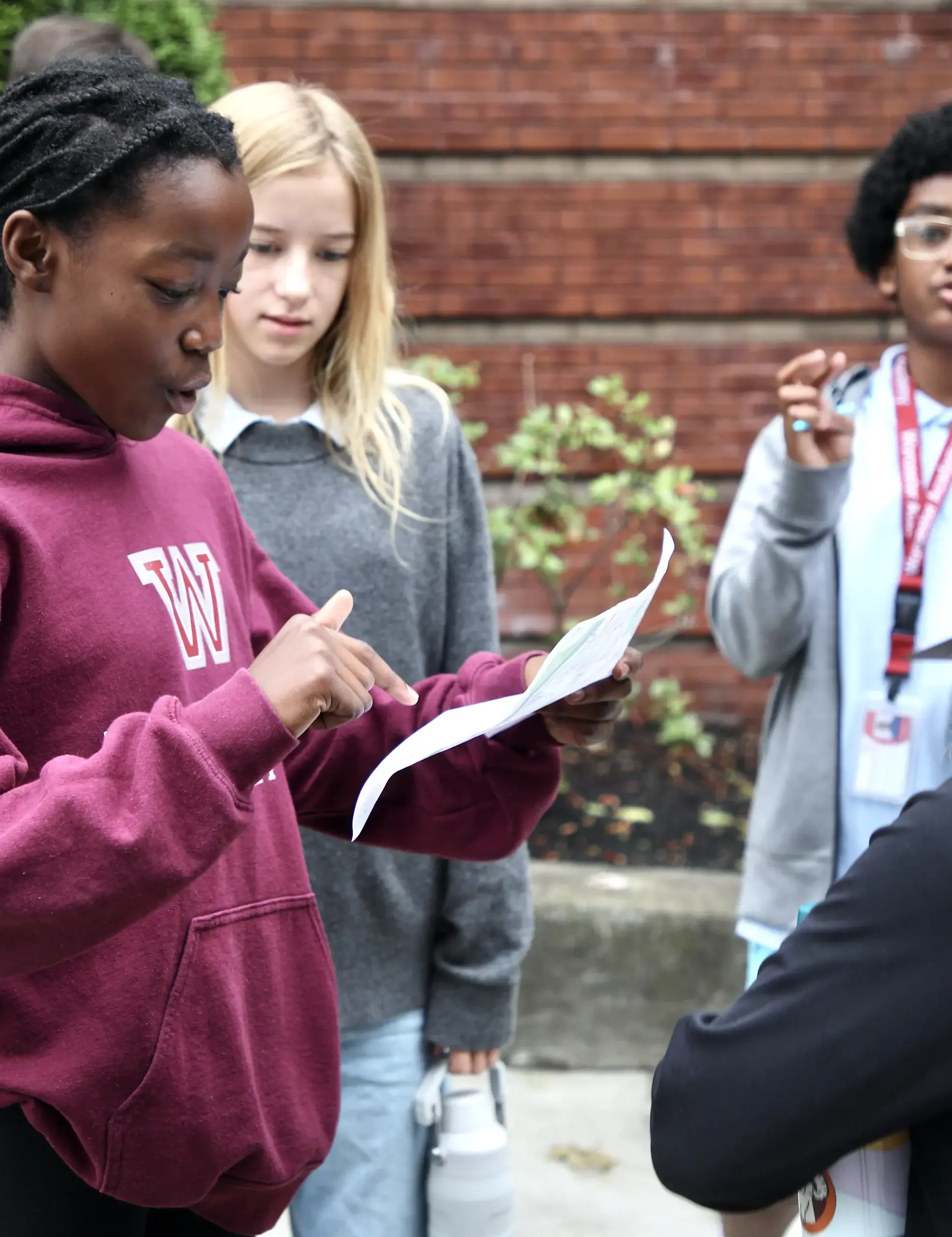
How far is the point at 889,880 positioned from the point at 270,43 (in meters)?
4.79

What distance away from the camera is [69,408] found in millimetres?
1416

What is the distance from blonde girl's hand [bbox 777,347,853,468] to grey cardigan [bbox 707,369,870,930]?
0.03 m

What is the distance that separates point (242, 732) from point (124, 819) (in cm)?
12

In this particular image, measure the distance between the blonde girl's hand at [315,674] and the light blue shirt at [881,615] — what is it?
3.89 feet

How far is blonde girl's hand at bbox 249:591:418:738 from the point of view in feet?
4.27

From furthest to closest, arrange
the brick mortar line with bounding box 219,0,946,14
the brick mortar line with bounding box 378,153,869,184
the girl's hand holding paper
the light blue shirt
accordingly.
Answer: the brick mortar line with bounding box 378,153,869,184 → the brick mortar line with bounding box 219,0,946,14 → the light blue shirt → the girl's hand holding paper

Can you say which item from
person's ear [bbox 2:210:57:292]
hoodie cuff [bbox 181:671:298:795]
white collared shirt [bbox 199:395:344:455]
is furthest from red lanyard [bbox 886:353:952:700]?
→ person's ear [bbox 2:210:57:292]

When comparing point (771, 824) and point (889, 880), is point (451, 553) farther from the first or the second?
point (889, 880)

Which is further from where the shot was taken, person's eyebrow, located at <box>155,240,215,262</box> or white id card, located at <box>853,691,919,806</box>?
white id card, located at <box>853,691,919,806</box>

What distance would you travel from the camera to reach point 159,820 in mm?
1210

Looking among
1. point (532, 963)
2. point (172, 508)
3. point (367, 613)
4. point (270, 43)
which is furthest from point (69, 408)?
point (270, 43)

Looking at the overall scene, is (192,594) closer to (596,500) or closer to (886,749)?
(886,749)

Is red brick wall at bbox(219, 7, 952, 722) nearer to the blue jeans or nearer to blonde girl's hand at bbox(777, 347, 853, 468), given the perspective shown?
blonde girl's hand at bbox(777, 347, 853, 468)

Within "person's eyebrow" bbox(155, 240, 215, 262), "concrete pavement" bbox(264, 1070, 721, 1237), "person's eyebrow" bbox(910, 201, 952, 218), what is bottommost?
"concrete pavement" bbox(264, 1070, 721, 1237)
